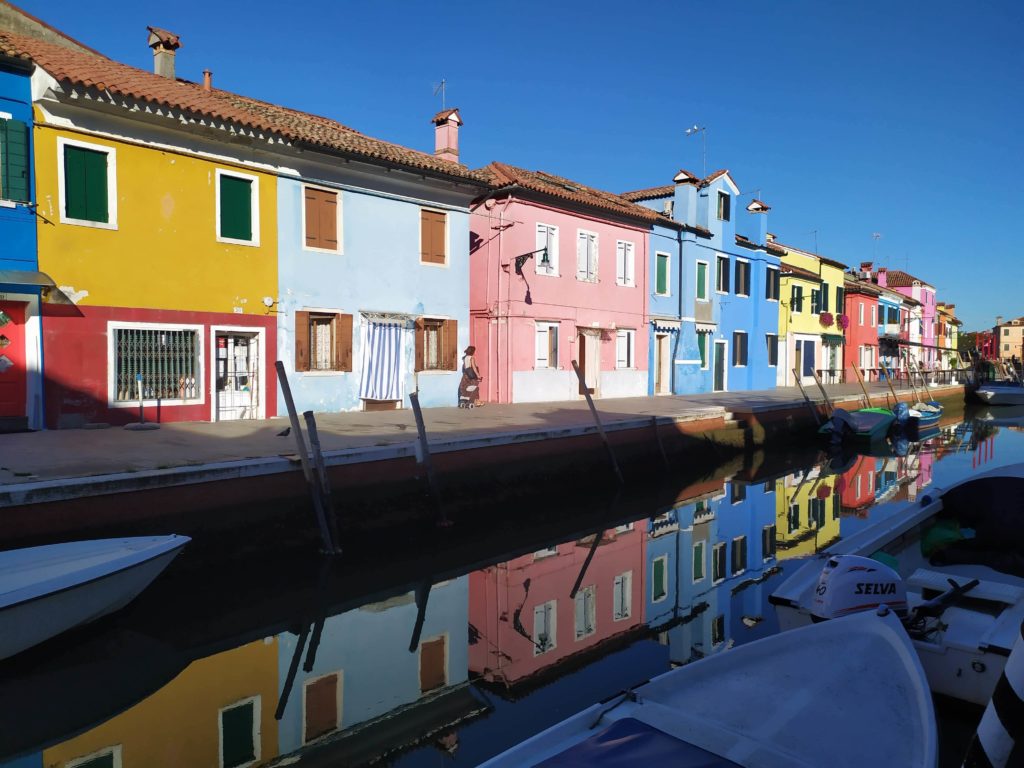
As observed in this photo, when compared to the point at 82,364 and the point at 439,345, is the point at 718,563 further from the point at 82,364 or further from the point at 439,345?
the point at 82,364

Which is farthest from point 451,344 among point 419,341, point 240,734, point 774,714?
point 774,714

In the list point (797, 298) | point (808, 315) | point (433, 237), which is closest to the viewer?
point (433, 237)

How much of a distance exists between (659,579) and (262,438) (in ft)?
22.5

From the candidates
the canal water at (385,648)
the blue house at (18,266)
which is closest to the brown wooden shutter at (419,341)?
the canal water at (385,648)

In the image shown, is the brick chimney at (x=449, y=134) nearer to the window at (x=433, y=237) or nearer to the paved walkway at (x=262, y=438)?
the window at (x=433, y=237)

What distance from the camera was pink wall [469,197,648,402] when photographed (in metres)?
20.5

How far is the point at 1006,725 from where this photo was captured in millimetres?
2883

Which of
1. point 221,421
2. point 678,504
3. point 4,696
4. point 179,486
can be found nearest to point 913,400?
point 678,504

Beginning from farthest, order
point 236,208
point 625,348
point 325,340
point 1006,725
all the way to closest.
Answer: point 625,348 < point 325,340 < point 236,208 < point 1006,725

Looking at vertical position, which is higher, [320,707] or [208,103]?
[208,103]

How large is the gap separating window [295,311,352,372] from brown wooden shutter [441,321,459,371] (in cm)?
294

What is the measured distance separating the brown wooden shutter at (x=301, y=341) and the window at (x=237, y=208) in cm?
Answer: 185

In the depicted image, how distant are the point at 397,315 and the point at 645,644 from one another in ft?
38.8

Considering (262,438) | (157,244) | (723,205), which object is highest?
(723,205)
